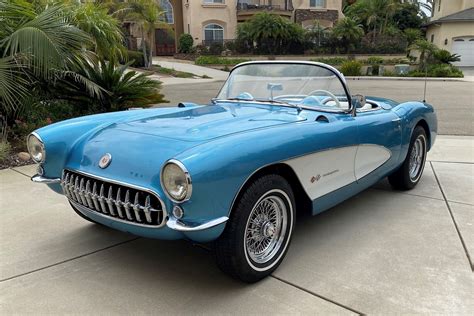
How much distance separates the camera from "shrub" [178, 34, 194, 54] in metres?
35.3

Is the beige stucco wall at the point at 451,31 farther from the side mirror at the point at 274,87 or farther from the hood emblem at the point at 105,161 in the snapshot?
the hood emblem at the point at 105,161

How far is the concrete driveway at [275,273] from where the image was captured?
8.56 feet

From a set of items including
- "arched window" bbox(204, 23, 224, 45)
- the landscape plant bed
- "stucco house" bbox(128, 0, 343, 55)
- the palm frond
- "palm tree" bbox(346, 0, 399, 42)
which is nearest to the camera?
the palm frond

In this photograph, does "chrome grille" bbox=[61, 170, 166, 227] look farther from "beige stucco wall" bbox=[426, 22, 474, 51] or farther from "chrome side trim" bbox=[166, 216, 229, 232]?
"beige stucco wall" bbox=[426, 22, 474, 51]

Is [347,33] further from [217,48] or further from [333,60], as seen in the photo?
[217,48]

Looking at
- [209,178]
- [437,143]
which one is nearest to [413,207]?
[209,178]

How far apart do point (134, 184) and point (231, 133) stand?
0.71 m

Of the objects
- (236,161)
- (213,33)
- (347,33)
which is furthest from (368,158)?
(213,33)

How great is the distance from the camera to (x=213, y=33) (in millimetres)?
37469

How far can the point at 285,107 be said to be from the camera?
372 cm

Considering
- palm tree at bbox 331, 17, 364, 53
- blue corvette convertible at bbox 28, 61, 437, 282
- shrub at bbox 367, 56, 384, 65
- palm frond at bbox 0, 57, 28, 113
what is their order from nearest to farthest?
blue corvette convertible at bbox 28, 61, 437, 282
palm frond at bbox 0, 57, 28, 113
shrub at bbox 367, 56, 384, 65
palm tree at bbox 331, 17, 364, 53

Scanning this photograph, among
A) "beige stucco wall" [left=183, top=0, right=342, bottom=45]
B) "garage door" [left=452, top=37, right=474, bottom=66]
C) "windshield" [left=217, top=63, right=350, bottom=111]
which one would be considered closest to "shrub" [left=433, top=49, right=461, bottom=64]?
"garage door" [left=452, top=37, right=474, bottom=66]

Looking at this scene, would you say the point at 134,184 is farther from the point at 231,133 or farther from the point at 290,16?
the point at 290,16

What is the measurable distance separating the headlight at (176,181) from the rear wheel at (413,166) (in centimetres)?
304
